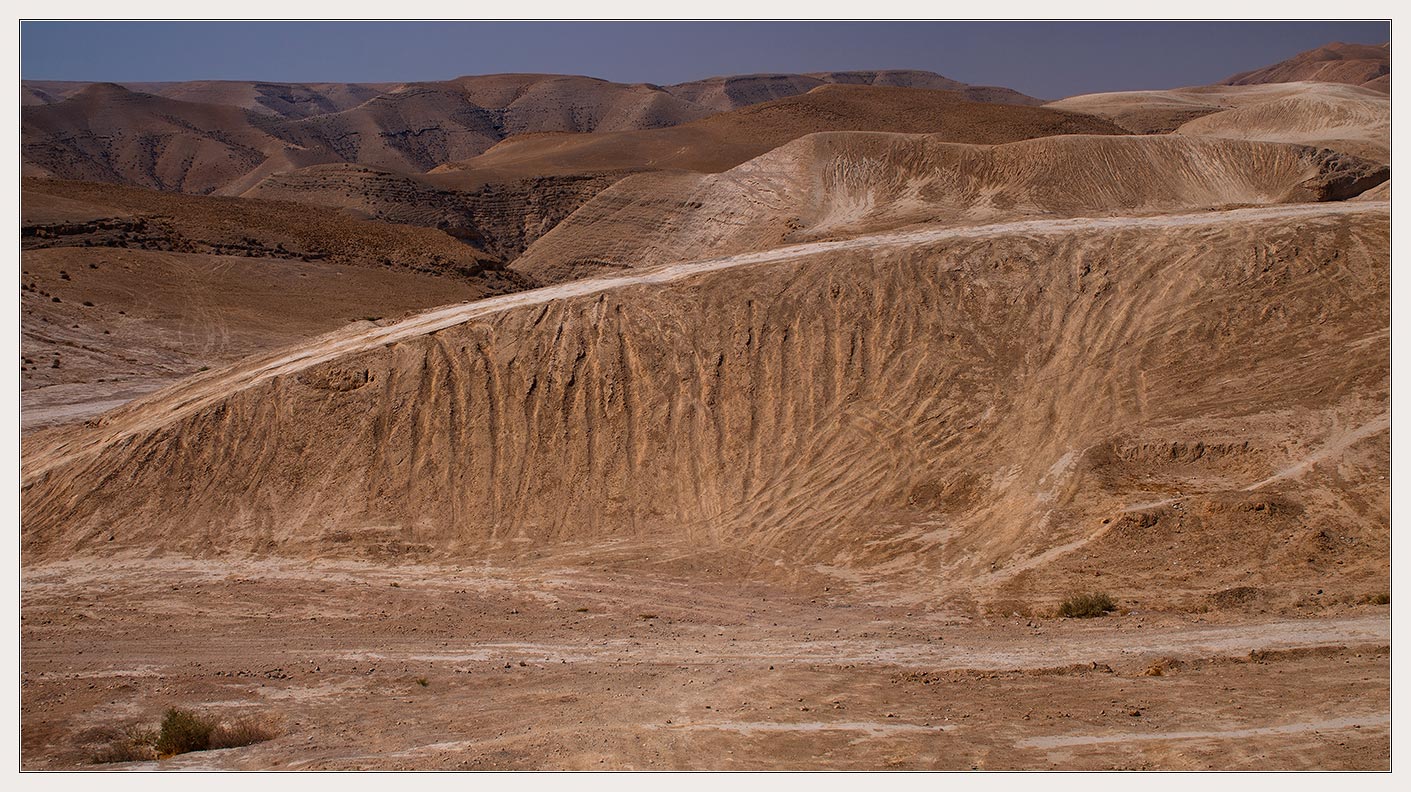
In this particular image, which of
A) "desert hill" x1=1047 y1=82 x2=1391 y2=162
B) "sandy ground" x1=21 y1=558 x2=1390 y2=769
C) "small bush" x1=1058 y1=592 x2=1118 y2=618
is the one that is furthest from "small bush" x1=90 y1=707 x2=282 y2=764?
"desert hill" x1=1047 y1=82 x2=1391 y2=162

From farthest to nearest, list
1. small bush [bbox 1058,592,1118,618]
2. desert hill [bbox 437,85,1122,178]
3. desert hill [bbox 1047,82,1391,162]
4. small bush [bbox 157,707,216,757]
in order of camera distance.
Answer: desert hill [bbox 437,85,1122,178] → desert hill [bbox 1047,82,1391,162] → small bush [bbox 1058,592,1118,618] → small bush [bbox 157,707,216,757]

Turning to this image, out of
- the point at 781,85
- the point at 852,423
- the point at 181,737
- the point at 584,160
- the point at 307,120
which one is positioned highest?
the point at 781,85

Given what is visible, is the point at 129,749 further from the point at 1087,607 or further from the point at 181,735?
the point at 1087,607

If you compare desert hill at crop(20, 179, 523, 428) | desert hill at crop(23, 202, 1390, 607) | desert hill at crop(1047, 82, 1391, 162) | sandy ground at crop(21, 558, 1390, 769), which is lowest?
sandy ground at crop(21, 558, 1390, 769)

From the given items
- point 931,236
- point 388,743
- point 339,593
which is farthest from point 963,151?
point 388,743

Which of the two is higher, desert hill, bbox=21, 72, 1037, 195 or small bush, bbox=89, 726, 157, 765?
desert hill, bbox=21, 72, 1037, 195

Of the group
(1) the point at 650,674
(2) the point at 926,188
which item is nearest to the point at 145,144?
(2) the point at 926,188

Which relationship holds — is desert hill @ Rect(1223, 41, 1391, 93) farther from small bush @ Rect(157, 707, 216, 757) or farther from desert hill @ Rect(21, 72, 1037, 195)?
small bush @ Rect(157, 707, 216, 757)

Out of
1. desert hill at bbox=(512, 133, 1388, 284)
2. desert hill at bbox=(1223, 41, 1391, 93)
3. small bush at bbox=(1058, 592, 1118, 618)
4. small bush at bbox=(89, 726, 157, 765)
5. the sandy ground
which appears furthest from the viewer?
desert hill at bbox=(1223, 41, 1391, 93)

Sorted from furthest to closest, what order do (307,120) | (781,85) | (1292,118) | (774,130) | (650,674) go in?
(781,85)
(307,120)
(774,130)
(1292,118)
(650,674)
